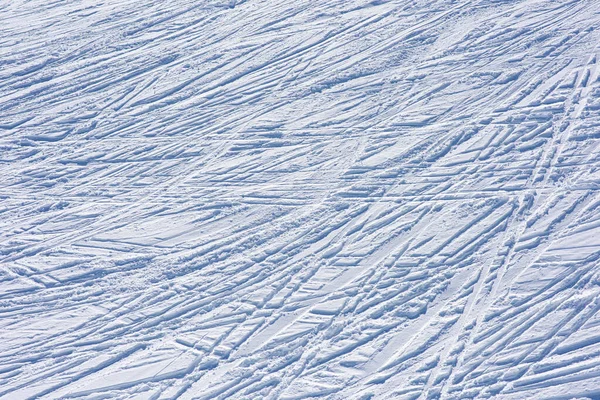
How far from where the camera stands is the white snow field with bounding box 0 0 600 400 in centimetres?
448

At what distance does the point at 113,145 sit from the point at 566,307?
14.6 feet

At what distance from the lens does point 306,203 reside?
5352mm

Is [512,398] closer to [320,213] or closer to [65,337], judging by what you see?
[320,213]

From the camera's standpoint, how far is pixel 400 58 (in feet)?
20.9

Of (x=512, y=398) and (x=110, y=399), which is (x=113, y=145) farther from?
(x=512, y=398)

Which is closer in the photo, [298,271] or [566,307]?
[566,307]

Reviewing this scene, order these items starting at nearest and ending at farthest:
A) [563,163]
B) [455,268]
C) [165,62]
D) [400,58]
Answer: [455,268]
[563,163]
[400,58]
[165,62]

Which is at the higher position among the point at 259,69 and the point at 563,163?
the point at 259,69

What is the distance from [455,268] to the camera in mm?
4766

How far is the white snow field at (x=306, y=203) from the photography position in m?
4.48

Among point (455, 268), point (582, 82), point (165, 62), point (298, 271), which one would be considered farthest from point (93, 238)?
point (582, 82)

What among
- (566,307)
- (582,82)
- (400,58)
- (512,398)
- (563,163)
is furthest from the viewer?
(400,58)

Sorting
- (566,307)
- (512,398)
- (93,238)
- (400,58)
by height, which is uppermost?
(400,58)

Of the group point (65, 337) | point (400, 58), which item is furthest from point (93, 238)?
point (400, 58)
